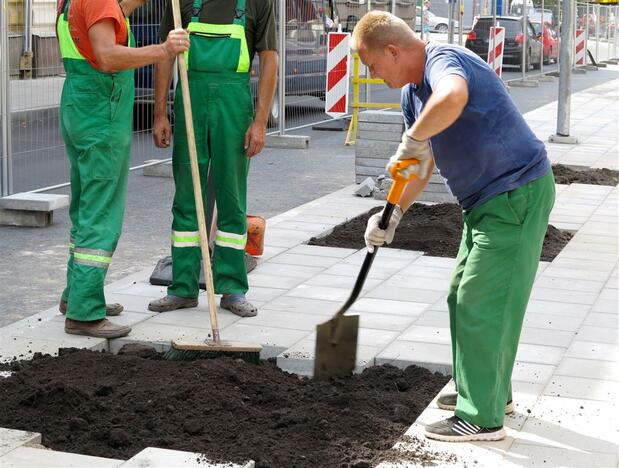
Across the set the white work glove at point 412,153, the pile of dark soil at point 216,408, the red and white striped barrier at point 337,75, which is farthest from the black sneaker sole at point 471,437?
the red and white striped barrier at point 337,75

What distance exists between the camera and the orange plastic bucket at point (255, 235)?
8117 millimetres

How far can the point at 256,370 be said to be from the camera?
18.5ft

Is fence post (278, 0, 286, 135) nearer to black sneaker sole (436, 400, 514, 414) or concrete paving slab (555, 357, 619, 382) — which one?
concrete paving slab (555, 357, 619, 382)

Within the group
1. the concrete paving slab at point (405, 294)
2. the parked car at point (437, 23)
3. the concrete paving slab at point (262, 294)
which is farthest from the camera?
the parked car at point (437, 23)

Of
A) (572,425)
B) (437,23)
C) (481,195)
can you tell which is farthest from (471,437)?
(437,23)

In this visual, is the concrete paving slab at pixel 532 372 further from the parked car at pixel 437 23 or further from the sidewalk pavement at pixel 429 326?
the parked car at pixel 437 23

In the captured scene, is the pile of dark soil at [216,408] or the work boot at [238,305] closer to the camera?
the pile of dark soil at [216,408]

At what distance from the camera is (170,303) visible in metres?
6.85

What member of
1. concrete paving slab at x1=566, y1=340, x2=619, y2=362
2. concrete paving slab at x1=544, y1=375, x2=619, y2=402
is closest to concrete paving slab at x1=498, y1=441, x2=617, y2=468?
concrete paving slab at x1=544, y1=375, x2=619, y2=402

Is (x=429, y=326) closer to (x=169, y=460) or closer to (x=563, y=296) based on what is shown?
(x=563, y=296)

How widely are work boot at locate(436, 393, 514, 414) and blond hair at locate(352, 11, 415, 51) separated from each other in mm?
1604

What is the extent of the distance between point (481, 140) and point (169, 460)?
1723 millimetres

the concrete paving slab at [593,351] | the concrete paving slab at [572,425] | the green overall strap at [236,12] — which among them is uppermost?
the green overall strap at [236,12]

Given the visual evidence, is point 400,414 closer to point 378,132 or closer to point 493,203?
point 493,203
